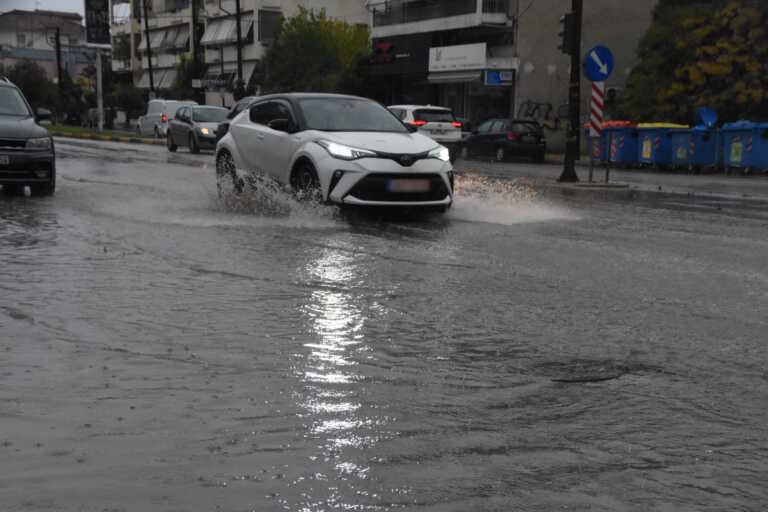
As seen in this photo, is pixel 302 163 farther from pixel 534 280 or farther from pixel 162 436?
pixel 162 436

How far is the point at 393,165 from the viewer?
11.0 meters

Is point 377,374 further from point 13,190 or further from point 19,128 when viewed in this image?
point 13,190

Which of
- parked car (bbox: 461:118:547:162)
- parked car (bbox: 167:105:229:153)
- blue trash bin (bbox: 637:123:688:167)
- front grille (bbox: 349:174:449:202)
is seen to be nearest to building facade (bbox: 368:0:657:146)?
parked car (bbox: 461:118:547:162)

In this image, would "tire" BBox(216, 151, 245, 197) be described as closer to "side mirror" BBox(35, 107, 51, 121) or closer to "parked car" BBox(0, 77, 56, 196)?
"parked car" BBox(0, 77, 56, 196)

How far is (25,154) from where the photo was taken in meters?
13.6

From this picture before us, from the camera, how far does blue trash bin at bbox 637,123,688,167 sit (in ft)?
88.7

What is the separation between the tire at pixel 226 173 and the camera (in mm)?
13289

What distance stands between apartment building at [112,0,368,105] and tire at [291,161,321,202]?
4824 centimetres

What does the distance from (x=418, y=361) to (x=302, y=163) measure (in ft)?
22.5

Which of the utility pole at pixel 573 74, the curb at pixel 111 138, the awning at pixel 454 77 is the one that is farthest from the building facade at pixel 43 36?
the utility pole at pixel 573 74

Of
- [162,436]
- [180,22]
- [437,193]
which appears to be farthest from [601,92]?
[180,22]

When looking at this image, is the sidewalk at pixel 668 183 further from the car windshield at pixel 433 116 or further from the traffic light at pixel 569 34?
the car windshield at pixel 433 116

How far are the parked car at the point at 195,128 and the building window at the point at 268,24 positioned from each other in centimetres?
3774

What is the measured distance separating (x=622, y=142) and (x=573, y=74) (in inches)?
327
